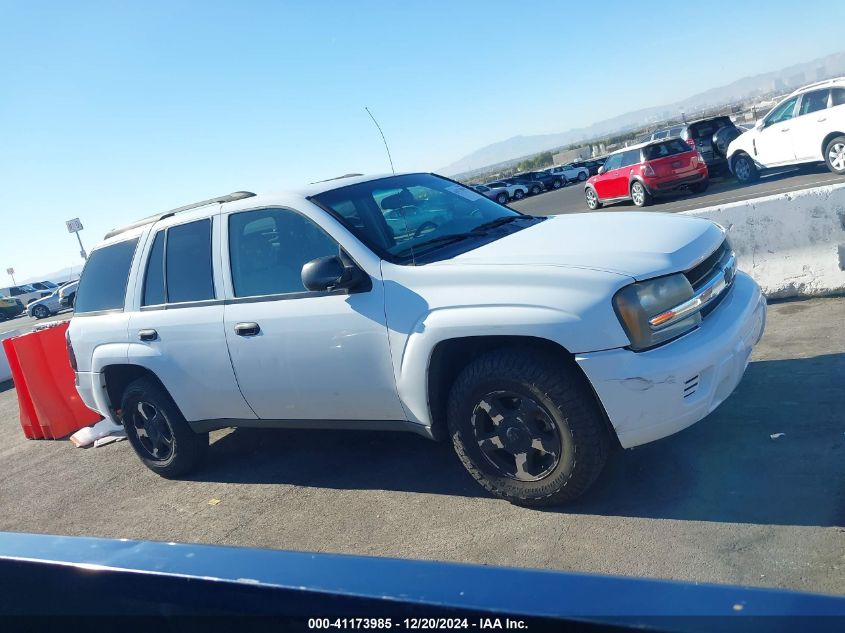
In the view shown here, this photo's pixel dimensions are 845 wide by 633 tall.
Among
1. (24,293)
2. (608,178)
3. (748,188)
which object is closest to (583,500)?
(748,188)

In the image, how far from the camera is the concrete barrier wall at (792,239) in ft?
20.1

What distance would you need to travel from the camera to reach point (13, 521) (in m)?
5.32

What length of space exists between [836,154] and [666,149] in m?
4.30

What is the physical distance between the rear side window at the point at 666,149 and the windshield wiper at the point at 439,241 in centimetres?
1381

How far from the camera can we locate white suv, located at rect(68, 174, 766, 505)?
3.29m

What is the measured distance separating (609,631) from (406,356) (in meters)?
2.77

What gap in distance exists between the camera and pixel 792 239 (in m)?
6.33

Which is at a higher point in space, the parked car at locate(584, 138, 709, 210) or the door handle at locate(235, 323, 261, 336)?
the door handle at locate(235, 323, 261, 336)

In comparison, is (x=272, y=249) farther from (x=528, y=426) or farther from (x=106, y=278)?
(x=528, y=426)

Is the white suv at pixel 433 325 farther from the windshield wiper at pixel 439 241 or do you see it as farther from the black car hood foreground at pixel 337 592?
the black car hood foreground at pixel 337 592

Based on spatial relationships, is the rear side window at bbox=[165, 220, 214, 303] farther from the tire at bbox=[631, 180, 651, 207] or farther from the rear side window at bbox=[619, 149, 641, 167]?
the rear side window at bbox=[619, 149, 641, 167]

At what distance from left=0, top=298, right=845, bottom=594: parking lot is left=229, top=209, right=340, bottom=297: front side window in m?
1.36

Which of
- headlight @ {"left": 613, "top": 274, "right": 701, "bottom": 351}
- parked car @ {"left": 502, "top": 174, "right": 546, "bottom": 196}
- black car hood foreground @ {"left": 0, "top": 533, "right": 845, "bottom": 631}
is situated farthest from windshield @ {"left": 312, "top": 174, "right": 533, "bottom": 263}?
parked car @ {"left": 502, "top": 174, "right": 546, "bottom": 196}

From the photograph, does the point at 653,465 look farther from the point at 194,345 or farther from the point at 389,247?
the point at 194,345
